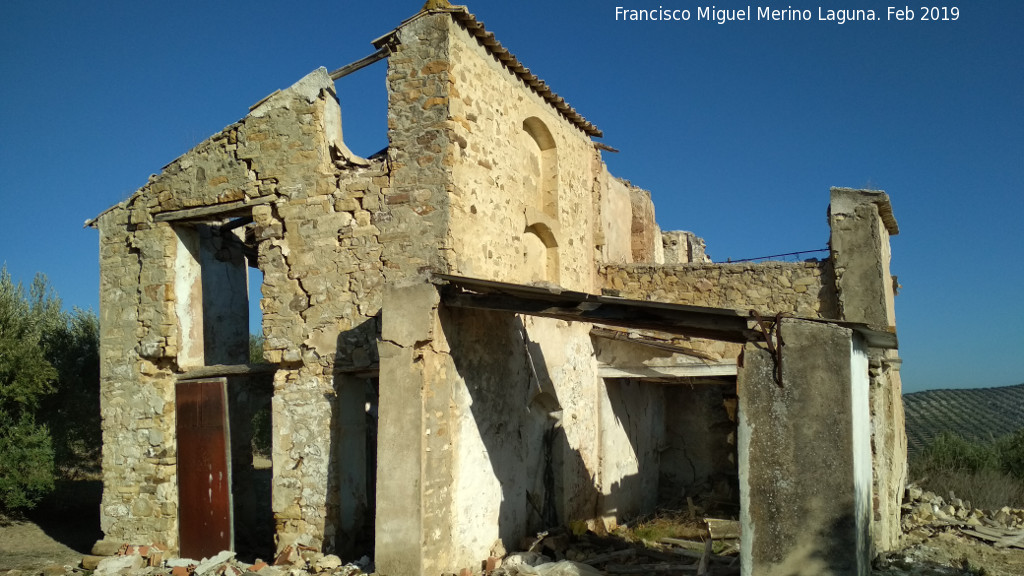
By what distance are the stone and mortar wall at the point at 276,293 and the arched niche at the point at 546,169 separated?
9.25 ft

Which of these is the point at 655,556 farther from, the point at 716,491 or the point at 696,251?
the point at 696,251

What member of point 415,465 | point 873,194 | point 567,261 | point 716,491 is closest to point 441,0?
point 567,261

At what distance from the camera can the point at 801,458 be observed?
5.77m

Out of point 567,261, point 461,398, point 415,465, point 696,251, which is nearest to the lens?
point 415,465

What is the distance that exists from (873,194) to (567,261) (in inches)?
168

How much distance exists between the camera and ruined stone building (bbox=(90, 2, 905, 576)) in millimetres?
6008

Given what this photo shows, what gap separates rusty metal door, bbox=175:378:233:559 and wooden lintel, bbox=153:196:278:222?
218 cm

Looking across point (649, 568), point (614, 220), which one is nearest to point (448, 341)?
point (649, 568)

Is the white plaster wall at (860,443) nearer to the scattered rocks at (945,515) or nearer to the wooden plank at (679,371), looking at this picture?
the wooden plank at (679,371)

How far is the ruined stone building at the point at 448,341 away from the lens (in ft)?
19.7

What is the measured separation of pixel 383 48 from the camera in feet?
29.1

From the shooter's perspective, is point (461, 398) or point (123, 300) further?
point (123, 300)

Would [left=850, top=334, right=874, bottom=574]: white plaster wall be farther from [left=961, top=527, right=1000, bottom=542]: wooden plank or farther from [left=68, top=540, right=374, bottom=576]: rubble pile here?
[left=68, top=540, right=374, bottom=576]: rubble pile

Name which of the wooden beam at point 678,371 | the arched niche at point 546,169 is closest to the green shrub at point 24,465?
the arched niche at point 546,169
